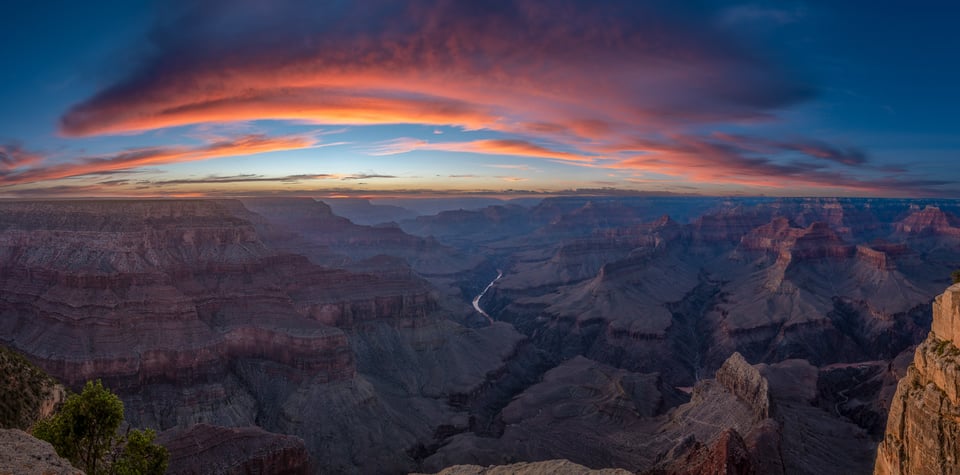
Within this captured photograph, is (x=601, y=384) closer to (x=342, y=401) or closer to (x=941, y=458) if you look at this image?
(x=342, y=401)

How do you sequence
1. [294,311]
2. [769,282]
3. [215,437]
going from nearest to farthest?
[215,437] < [294,311] < [769,282]

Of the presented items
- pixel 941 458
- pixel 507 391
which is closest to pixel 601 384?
pixel 507 391

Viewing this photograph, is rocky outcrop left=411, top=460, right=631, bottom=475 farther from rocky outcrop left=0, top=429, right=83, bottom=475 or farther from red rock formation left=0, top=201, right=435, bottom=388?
red rock formation left=0, top=201, right=435, bottom=388

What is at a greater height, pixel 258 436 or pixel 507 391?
pixel 258 436

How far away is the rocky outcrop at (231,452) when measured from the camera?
4225cm

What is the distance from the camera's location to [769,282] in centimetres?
14838

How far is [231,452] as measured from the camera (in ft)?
146

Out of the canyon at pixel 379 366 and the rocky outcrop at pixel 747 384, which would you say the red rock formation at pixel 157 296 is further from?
the rocky outcrop at pixel 747 384

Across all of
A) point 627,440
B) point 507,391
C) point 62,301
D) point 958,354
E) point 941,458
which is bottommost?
point 507,391

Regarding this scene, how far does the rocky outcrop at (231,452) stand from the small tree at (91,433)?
16147 mm

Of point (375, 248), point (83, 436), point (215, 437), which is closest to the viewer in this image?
point (83, 436)

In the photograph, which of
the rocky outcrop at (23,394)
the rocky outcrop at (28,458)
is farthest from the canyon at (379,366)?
the rocky outcrop at (28,458)

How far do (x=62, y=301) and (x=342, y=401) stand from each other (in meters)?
37.3

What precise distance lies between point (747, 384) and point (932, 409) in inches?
1734
